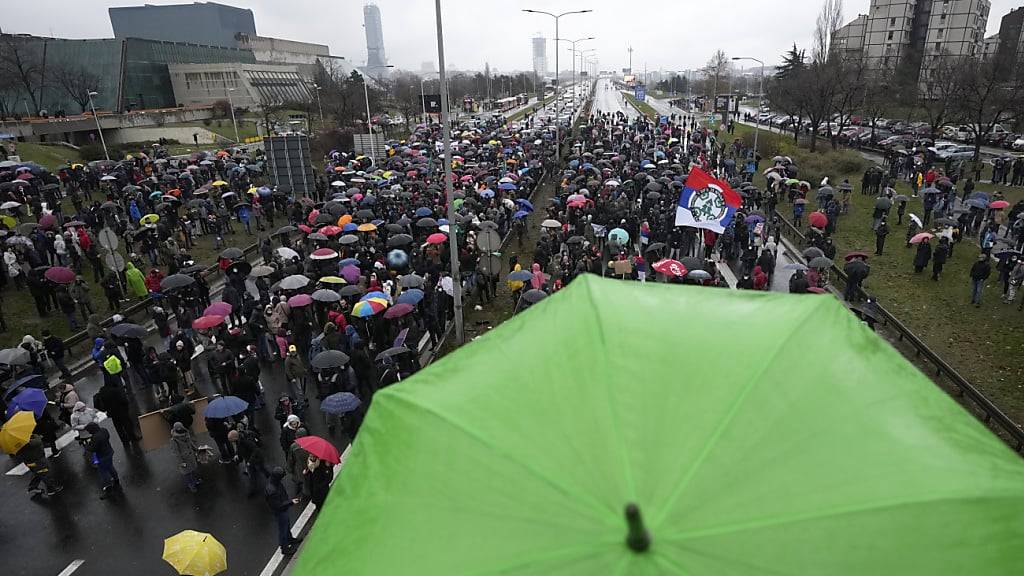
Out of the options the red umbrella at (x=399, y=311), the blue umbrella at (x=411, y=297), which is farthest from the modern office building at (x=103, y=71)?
→ the red umbrella at (x=399, y=311)

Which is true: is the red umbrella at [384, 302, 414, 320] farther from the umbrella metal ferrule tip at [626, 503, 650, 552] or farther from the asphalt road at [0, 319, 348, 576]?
the umbrella metal ferrule tip at [626, 503, 650, 552]

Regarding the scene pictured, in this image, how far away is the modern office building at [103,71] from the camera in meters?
63.4


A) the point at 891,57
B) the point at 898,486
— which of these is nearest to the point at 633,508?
the point at 898,486

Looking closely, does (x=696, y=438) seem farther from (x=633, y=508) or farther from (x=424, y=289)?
(x=424, y=289)

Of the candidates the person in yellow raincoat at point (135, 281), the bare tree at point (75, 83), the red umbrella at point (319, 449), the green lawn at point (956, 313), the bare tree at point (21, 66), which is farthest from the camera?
the bare tree at point (75, 83)

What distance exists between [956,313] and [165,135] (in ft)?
213

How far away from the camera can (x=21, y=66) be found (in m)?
55.0

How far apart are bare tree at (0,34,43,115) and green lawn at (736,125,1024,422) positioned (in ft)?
219

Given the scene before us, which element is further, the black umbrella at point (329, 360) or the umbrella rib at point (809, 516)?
the black umbrella at point (329, 360)

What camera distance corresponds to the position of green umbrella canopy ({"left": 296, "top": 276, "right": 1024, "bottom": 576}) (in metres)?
2.17

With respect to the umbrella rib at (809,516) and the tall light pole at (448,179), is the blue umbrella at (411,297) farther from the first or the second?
the umbrella rib at (809,516)

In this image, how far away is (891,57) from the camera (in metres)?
78.0

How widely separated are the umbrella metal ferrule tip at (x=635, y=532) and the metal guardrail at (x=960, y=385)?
10.8 meters

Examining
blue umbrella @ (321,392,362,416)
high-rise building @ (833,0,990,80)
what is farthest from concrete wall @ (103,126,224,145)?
high-rise building @ (833,0,990,80)
